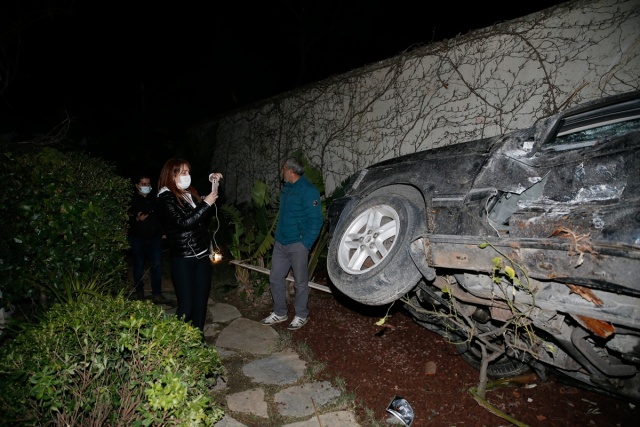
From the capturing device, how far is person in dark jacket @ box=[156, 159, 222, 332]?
3.45m

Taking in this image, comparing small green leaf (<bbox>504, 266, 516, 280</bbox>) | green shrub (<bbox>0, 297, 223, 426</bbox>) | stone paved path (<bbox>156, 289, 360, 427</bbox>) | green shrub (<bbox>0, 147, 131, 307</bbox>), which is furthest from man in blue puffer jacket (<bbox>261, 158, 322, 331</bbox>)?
small green leaf (<bbox>504, 266, 516, 280</bbox>)

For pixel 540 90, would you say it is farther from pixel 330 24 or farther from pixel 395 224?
pixel 330 24

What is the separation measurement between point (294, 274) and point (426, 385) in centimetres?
196

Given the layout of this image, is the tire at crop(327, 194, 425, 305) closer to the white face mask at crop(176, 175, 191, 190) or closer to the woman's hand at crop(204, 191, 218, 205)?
the woman's hand at crop(204, 191, 218, 205)

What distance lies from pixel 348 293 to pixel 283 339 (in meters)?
1.82

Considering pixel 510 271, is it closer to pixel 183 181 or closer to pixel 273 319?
pixel 183 181

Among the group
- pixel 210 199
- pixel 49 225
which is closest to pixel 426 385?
pixel 210 199

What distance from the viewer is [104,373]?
2.19 m

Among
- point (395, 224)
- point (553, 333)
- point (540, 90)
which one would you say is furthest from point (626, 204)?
point (540, 90)

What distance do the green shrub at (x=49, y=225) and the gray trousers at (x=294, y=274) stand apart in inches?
73.4

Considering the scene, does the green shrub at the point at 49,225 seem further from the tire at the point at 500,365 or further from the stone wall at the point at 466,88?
the stone wall at the point at 466,88

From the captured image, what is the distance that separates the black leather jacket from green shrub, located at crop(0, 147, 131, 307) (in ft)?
3.12

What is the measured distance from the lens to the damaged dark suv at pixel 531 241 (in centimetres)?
186

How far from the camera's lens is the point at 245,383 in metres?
3.37
